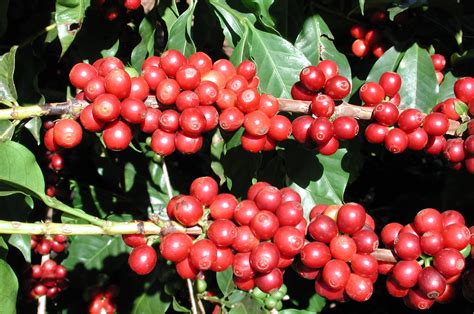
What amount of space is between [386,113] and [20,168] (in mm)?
1226

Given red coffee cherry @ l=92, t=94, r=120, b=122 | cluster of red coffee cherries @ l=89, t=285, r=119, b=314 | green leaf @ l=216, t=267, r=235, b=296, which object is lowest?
cluster of red coffee cherries @ l=89, t=285, r=119, b=314

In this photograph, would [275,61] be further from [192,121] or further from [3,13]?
[3,13]

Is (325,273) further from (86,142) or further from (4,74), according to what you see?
(86,142)

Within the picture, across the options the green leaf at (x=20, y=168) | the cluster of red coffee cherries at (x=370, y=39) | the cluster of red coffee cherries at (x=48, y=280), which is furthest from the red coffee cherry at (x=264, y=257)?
the cluster of red coffee cherries at (x=48, y=280)

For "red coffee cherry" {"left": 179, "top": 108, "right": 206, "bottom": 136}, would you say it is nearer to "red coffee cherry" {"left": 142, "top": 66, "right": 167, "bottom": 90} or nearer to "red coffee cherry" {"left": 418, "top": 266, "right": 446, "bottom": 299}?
"red coffee cherry" {"left": 142, "top": 66, "right": 167, "bottom": 90}

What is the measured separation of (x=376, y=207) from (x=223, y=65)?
87.4 inches

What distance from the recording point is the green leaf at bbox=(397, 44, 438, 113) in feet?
8.22

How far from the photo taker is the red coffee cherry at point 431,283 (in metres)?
1.68

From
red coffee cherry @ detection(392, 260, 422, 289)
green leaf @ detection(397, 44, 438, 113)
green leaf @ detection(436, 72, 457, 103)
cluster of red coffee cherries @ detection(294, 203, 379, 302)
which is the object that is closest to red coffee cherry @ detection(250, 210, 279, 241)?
cluster of red coffee cherries @ detection(294, 203, 379, 302)

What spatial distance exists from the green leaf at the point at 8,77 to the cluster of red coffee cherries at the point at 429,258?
1.34 m

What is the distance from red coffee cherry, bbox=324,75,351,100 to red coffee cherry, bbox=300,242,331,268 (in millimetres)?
548

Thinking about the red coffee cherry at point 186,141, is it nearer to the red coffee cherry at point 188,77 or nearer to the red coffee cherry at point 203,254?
the red coffee cherry at point 188,77

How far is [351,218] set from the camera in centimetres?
174

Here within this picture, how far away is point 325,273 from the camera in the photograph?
1729 mm
